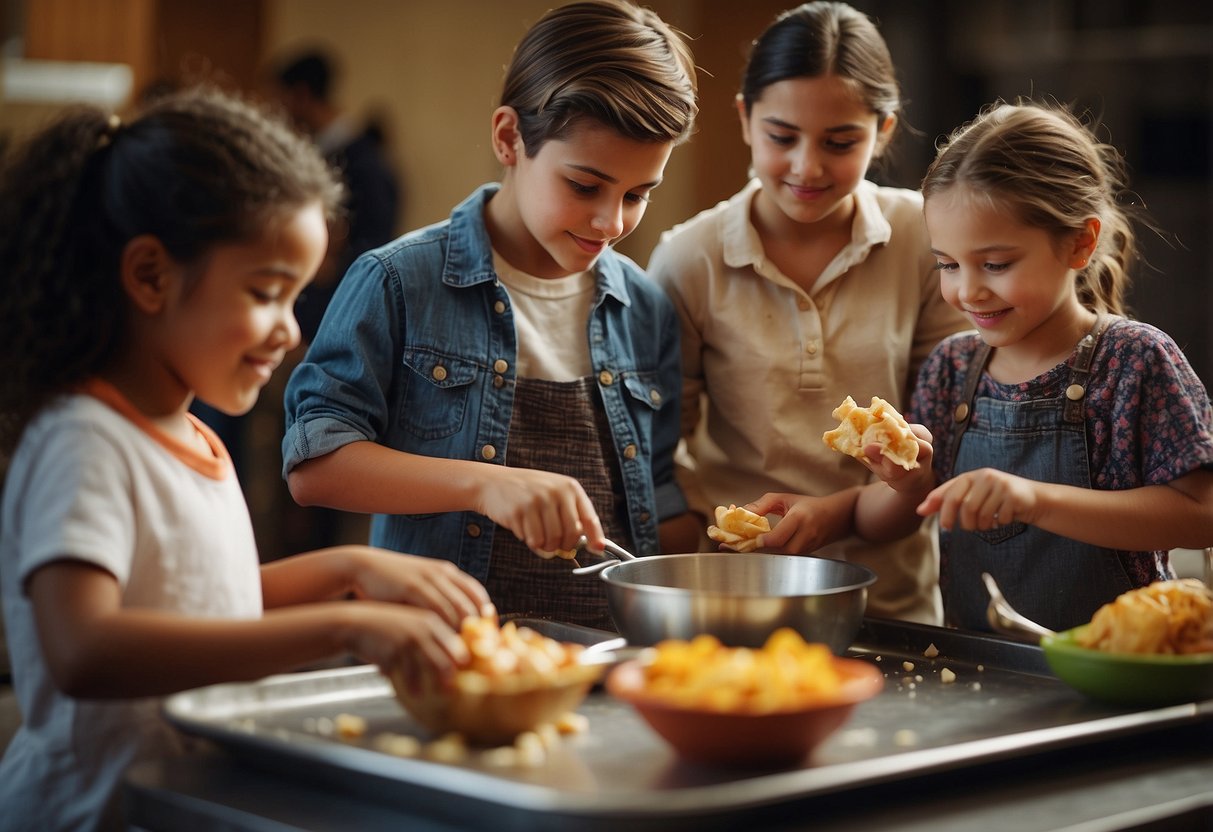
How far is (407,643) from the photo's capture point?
1045 mm

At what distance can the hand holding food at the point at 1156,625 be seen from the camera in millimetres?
1230

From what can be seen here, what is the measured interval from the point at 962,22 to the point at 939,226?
3.13 m

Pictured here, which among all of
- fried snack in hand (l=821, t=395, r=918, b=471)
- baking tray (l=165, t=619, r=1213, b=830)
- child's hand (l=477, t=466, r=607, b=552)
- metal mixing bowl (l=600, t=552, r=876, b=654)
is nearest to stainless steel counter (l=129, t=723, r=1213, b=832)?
baking tray (l=165, t=619, r=1213, b=830)

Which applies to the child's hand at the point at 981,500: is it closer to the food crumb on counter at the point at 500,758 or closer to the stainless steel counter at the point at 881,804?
the stainless steel counter at the point at 881,804

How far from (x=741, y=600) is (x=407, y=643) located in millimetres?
347

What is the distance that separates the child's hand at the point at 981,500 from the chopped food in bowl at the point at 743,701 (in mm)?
380

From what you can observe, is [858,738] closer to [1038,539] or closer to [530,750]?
[530,750]

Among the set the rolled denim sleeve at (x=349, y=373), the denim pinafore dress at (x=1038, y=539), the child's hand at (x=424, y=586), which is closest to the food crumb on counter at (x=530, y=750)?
the child's hand at (x=424, y=586)

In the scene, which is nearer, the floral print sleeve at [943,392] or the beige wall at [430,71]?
the floral print sleeve at [943,392]

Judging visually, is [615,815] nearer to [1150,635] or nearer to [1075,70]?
[1150,635]

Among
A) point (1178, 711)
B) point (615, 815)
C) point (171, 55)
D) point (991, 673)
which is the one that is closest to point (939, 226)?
point (991, 673)

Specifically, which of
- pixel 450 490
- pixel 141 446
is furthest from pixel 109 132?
pixel 450 490

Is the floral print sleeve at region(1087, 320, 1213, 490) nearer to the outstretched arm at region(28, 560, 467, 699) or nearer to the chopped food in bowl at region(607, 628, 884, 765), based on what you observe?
the chopped food in bowl at region(607, 628, 884, 765)

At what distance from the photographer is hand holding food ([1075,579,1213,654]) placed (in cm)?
123
